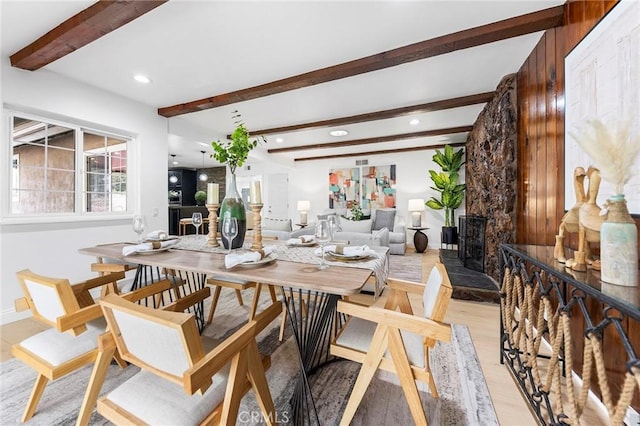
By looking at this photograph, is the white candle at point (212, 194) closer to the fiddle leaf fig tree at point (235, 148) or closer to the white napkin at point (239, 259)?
the fiddle leaf fig tree at point (235, 148)

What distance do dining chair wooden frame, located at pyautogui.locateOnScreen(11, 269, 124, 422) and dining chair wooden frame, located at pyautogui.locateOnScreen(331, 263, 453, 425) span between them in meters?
1.19

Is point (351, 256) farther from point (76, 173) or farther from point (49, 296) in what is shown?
point (76, 173)

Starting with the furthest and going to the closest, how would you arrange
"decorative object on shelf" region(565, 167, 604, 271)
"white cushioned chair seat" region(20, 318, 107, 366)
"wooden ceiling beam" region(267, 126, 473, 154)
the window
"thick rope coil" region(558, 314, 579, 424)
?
"wooden ceiling beam" region(267, 126, 473, 154) → the window → "white cushioned chair seat" region(20, 318, 107, 366) → "decorative object on shelf" region(565, 167, 604, 271) → "thick rope coil" region(558, 314, 579, 424)

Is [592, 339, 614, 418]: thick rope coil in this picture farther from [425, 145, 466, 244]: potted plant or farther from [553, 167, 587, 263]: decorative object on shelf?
[425, 145, 466, 244]: potted plant

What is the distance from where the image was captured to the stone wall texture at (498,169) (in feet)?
8.89

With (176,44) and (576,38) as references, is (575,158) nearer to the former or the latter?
(576,38)


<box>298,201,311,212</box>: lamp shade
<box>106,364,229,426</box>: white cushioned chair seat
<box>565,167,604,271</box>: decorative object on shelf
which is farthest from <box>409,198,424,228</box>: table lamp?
<box>106,364,229,426</box>: white cushioned chair seat

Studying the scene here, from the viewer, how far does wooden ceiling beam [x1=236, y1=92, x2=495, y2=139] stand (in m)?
3.30

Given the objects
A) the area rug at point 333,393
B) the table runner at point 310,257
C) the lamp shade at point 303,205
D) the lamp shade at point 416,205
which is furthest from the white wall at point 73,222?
the lamp shade at point 416,205

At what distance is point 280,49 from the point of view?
2281 millimetres

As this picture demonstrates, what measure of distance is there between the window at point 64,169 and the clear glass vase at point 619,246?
14.2 feet

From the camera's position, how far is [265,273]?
1.25 m

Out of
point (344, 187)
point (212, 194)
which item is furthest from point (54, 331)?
point (344, 187)

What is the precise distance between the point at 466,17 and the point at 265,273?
7.42 feet
